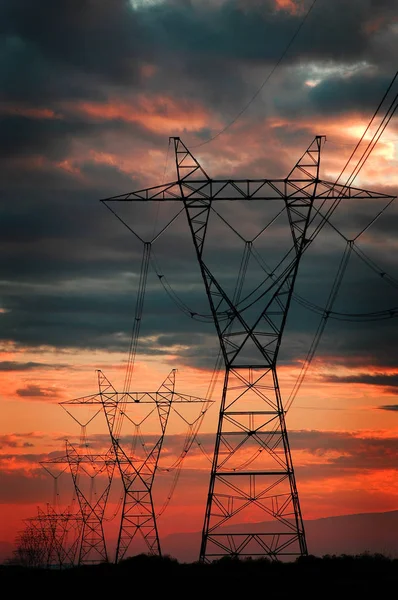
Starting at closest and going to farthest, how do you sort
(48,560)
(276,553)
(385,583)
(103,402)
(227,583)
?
(385,583), (227,583), (276,553), (103,402), (48,560)

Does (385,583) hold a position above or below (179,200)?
below

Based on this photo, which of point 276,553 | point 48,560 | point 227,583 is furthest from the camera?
point 48,560

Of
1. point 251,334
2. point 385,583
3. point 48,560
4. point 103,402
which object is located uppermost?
point 48,560

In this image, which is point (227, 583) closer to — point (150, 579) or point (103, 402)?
point (150, 579)

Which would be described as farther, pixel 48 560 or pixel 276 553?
pixel 48 560

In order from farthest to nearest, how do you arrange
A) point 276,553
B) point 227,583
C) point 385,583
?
point 276,553
point 227,583
point 385,583

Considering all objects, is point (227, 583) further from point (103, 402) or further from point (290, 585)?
point (103, 402)

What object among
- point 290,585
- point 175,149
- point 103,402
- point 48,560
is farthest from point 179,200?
point 48,560

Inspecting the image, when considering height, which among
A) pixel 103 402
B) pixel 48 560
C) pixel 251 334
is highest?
pixel 48 560

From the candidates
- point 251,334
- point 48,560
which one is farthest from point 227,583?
point 48,560
